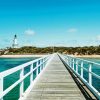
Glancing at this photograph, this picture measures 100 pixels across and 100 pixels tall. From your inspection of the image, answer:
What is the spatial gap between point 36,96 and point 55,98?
687mm

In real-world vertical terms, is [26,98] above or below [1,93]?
below

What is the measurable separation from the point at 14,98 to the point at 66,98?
10.5 metres

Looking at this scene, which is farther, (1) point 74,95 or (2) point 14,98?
(2) point 14,98

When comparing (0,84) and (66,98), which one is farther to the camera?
(66,98)

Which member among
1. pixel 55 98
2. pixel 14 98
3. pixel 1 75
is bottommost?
pixel 14 98

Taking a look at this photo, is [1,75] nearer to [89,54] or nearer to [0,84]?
[0,84]

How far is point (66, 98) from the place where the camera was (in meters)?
8.38

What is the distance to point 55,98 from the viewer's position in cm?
840

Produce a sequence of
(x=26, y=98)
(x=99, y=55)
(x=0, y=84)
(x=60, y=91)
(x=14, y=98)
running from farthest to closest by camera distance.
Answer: (x=99, y=55) → (x=14, y=98) → (x=60, y=91) → (x=26, y=98) → (x=0, y=84)

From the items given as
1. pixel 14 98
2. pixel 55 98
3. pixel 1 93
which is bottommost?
pixel 14 98

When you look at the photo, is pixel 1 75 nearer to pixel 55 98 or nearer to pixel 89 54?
pixel 55 98

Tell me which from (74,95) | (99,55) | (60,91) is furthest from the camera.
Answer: (99,55)

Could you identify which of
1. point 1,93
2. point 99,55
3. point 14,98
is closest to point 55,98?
point 1,93

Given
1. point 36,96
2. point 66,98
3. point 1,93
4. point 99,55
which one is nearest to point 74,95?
point 66,98
